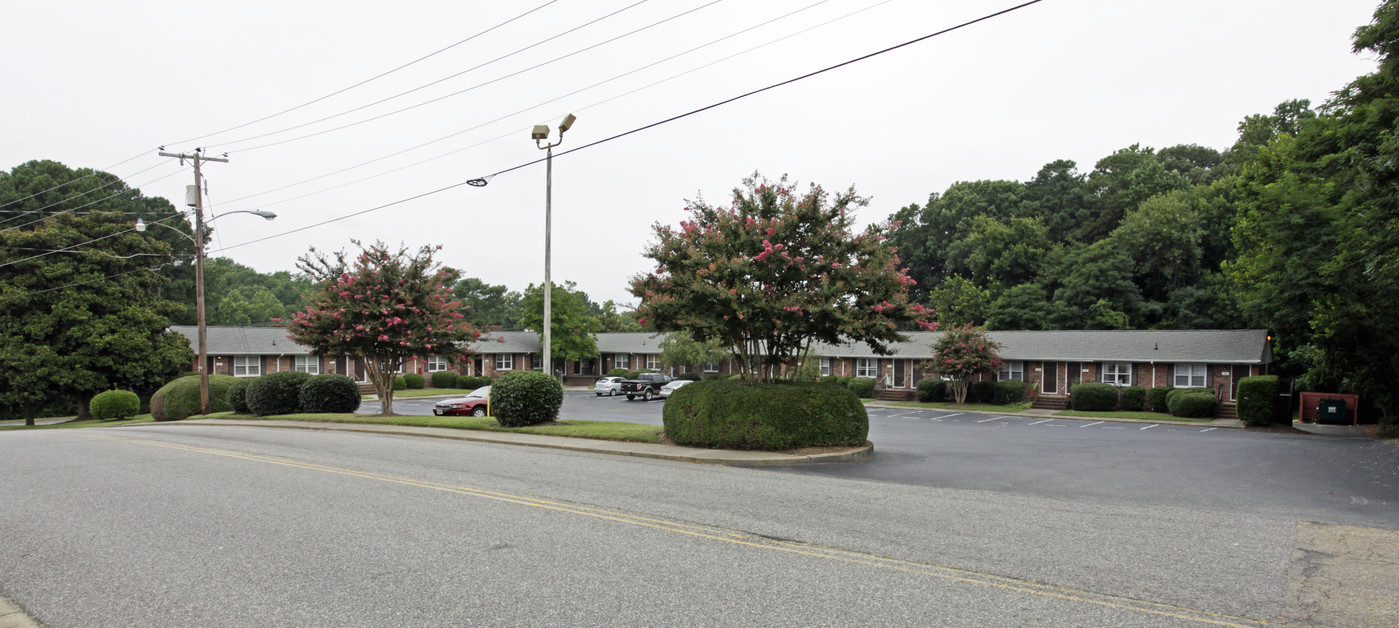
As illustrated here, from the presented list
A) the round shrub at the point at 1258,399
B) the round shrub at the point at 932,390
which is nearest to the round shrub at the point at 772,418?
the round shrub at the point at 1258,399

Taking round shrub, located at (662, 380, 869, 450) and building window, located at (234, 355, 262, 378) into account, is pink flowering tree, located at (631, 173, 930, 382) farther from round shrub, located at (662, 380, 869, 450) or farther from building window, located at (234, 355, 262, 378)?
building window, located at (234, 355, 262, 378)

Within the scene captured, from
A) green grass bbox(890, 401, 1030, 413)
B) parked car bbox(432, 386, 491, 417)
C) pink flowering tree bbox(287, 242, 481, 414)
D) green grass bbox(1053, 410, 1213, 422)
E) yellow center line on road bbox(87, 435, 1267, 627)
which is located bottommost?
green grass bbox(890, 401, 1030, 413)

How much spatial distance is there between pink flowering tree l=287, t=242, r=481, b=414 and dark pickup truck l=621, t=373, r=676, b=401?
17.3 meters

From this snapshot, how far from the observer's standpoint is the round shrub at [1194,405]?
31547 millimetres

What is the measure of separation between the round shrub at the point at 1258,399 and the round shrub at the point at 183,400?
129 feet

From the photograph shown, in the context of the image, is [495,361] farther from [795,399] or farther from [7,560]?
[7,560]

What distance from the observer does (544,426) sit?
64.5 feet

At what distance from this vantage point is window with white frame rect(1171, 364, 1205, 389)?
36.0 m

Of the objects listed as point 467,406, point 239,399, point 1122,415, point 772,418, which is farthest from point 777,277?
point 1122,415

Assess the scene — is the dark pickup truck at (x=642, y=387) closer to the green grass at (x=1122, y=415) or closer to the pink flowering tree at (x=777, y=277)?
the green grass at (x=1122, y=415)

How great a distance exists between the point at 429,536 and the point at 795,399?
8.95 m

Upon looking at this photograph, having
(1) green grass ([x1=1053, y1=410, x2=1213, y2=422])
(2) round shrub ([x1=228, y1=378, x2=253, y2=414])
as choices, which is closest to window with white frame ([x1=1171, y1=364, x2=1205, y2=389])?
(1) green grass ([x1=1053, y1=410, x2=1213, y2=422])

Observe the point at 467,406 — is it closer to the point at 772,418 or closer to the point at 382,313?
the point at 382,313

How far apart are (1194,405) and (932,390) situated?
1255cm
